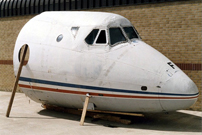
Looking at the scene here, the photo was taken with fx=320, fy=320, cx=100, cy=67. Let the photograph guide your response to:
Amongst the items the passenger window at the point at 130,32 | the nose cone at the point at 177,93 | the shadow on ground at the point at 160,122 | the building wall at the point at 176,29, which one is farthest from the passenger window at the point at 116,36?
the building wall at the point at 176,29

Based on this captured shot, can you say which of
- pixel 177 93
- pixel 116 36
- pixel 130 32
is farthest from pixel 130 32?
pixel 177 93

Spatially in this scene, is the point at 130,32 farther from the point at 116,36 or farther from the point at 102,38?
the point at 102,38

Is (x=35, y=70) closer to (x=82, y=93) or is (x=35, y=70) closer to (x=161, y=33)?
(x=82, y=93)

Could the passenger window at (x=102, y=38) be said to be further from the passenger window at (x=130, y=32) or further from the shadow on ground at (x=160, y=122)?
the shadow on ground at (x=160, y=122)

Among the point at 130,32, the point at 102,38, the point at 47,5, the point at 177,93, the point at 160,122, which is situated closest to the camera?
the point at 177,93

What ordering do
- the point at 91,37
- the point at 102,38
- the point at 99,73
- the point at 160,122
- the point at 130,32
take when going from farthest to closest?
1. the point at 160,122
2. the point at 130,32
3. the point at 91,37
4. the point at 102,38
5. the point at 99,73

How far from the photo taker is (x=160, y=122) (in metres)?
12.6

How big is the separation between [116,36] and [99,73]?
1595 mm

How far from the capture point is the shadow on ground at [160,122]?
1172cm

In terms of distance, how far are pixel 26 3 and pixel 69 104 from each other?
35.3 ft

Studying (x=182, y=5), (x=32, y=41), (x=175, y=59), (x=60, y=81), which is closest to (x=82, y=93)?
(x=60, y=81)

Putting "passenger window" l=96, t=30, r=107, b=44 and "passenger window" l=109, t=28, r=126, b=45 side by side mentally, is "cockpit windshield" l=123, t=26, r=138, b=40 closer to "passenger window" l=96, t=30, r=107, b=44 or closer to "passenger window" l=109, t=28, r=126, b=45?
"passenger window" l=109, t=28, r=126, b=45

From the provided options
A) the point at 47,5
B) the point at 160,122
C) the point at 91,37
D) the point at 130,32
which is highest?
the point at 47,5

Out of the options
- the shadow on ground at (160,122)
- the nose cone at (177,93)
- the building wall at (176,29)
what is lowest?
the shadow on ground at (160,122)
